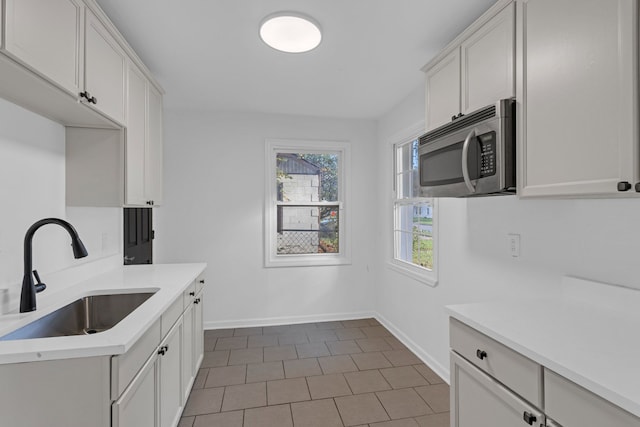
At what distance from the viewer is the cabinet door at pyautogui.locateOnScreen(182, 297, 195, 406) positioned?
2.09 metres

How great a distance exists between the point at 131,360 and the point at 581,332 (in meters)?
1.69

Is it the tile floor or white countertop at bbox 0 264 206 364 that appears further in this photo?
the tile floor

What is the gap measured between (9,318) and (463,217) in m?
2.61

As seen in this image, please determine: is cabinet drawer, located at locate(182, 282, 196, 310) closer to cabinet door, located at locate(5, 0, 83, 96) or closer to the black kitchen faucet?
the black kitchen faucet

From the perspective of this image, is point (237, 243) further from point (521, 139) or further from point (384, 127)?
point (521, 139)

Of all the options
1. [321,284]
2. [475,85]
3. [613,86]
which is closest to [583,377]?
[613,86]

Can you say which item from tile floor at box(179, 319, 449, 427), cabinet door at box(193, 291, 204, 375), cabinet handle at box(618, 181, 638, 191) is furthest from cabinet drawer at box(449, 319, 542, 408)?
cabinet door at box(193, 291, 204, 375)

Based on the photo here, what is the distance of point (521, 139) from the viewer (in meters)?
1.45

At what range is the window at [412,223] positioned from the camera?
298cm

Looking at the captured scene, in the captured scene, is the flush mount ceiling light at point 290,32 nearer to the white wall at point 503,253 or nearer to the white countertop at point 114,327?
→ the white wall at point 503,253

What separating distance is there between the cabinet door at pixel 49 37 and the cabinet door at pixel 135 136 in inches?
23.1

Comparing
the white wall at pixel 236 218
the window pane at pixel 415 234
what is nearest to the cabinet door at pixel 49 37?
the white wall at pixel 236 218

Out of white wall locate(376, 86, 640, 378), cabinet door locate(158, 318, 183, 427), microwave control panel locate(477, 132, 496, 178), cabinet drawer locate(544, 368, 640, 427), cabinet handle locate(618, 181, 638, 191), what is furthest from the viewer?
cabinet door locate(158, 318, 183, 427)

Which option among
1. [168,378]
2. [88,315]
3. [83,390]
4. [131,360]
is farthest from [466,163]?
[88,315]
